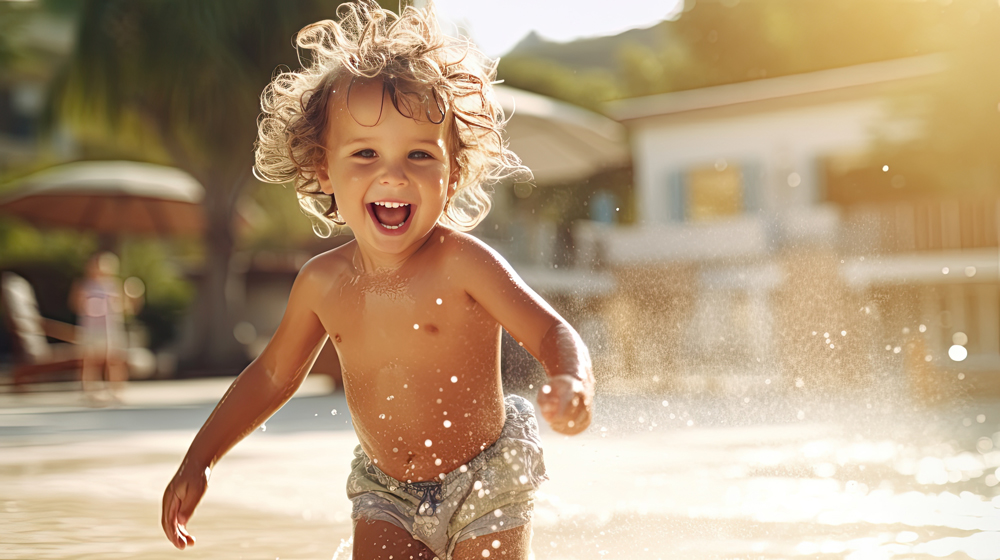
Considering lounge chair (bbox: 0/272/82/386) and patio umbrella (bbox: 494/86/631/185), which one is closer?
lounge chair (bbox: 0/272/82/386)

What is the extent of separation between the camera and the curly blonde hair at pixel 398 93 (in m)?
1.92

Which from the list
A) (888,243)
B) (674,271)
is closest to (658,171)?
(888,243)

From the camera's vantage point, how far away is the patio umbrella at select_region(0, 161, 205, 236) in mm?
11234

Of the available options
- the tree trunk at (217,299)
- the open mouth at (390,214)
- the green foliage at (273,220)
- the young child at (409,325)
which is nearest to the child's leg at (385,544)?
the young child at (409,325)

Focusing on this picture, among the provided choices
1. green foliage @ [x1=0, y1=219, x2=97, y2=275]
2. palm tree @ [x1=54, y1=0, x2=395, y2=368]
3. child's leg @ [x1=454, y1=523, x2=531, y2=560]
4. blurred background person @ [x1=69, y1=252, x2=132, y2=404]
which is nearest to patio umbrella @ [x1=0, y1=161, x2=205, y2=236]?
palm tree @ [x1=54, y1=0, x2=395, y2=368]

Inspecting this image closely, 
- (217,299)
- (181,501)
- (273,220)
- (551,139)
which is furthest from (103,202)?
(273,220)

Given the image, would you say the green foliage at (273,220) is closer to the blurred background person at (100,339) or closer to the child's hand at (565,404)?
the blurred background person at (100,339)

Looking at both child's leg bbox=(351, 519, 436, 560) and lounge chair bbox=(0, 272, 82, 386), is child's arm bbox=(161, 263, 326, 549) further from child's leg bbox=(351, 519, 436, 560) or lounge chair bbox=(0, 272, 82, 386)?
lounge chair bbox=(0, 272, 82, 386)

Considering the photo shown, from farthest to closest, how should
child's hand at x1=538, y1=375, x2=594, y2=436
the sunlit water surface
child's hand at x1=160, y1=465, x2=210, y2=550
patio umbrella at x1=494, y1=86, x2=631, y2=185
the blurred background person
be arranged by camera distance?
patio umbrella at x1=494, y1=86, x2=631, y2=185, the blurred background person, the sunlit water surface, child's hand at x1=160, y1=465, x2=210, y2=550, child's hand at x1=538, y1=375, x2=594, y2=436

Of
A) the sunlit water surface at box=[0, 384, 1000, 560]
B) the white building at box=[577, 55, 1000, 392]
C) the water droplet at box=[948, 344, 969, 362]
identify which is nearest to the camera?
the sunlit water surface at box=[0, 384, 1000, 560]

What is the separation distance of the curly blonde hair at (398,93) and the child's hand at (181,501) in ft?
2.10

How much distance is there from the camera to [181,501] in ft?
5.97

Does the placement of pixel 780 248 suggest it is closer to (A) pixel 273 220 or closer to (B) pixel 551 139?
(B) pixel 551 139

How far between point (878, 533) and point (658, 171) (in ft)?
48.3
